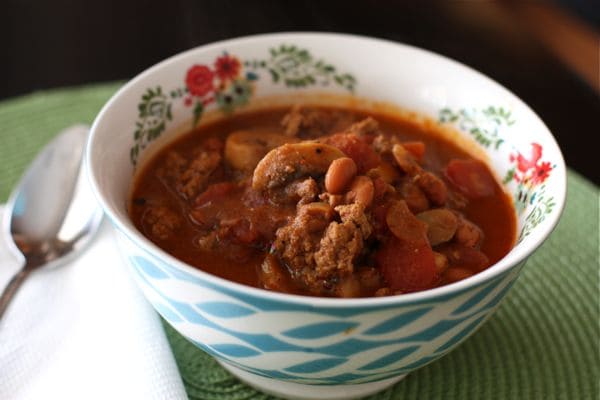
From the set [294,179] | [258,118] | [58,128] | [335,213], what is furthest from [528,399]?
[58,128]

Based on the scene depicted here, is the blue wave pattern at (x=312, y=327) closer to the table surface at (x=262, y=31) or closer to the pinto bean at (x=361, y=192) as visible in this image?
the pinto bean at (x=361, y=192)

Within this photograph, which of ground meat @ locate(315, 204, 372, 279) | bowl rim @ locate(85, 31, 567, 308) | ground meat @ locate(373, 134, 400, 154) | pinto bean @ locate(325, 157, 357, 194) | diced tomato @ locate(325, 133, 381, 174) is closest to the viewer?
bowl rim @ locate(85, 31, 567, 308)

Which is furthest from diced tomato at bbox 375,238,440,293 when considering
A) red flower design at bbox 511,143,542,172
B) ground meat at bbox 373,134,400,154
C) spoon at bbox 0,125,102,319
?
spoon at bbox 0,125,102,319

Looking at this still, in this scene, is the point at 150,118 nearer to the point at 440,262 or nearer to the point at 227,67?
the point at 227,67

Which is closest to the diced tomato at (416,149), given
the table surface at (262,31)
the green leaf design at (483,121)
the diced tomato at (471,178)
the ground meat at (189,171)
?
the diced tomato at (471,178)

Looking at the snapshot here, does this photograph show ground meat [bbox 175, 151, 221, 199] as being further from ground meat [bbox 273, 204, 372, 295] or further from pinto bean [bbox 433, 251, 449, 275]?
pinto bean [bbox 433, 251, 449, 275]

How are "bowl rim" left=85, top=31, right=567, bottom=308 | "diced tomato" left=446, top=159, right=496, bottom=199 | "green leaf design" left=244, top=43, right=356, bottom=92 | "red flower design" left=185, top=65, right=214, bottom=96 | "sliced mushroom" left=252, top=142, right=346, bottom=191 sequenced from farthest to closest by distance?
"green leaf design" left=244, top=43, right=356, bottom=92, "red flower design" left=185, top=65, right=214, bottom=96, "diced tomato" left=446, top=159, right=496, bottom=199, "sliced mushroom" left=252, top=142, right=346, bottom=191, "bowl rim" left=85, top=31, right=567, bottom=308
